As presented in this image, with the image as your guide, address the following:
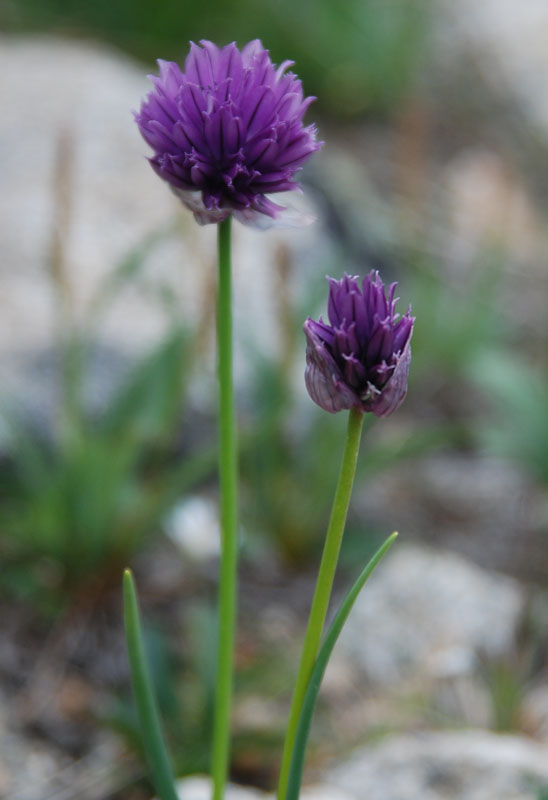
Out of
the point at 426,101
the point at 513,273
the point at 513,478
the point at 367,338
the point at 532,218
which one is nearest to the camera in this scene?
the point at 367,338

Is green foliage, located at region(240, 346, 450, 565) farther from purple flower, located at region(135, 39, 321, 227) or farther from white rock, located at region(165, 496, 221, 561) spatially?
purple flower, located at region(135, 39, 321, 227)

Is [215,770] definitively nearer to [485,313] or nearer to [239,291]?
[239,291]

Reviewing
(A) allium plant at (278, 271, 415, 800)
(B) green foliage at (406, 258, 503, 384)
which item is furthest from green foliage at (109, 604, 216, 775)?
(B) green foliage at (406, 258, 503, 384)

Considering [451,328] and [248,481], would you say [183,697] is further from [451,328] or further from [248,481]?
[451,328]

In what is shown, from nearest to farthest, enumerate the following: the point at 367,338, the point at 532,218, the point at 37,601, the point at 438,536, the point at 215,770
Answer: the point at 367,338 → the point at 215,770 → the point at 37,601 → the point at 438,536 → the point at 532,218

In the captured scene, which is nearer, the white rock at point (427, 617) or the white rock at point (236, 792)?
the white rock at point (236, 792)

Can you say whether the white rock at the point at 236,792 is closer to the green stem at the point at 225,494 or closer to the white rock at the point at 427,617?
the green stem at the point at 225,494

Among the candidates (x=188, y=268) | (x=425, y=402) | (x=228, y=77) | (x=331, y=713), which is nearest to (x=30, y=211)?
(x=188, y=268)

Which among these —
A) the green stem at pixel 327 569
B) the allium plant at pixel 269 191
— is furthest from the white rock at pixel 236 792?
the allium plant at pixel 269 191
